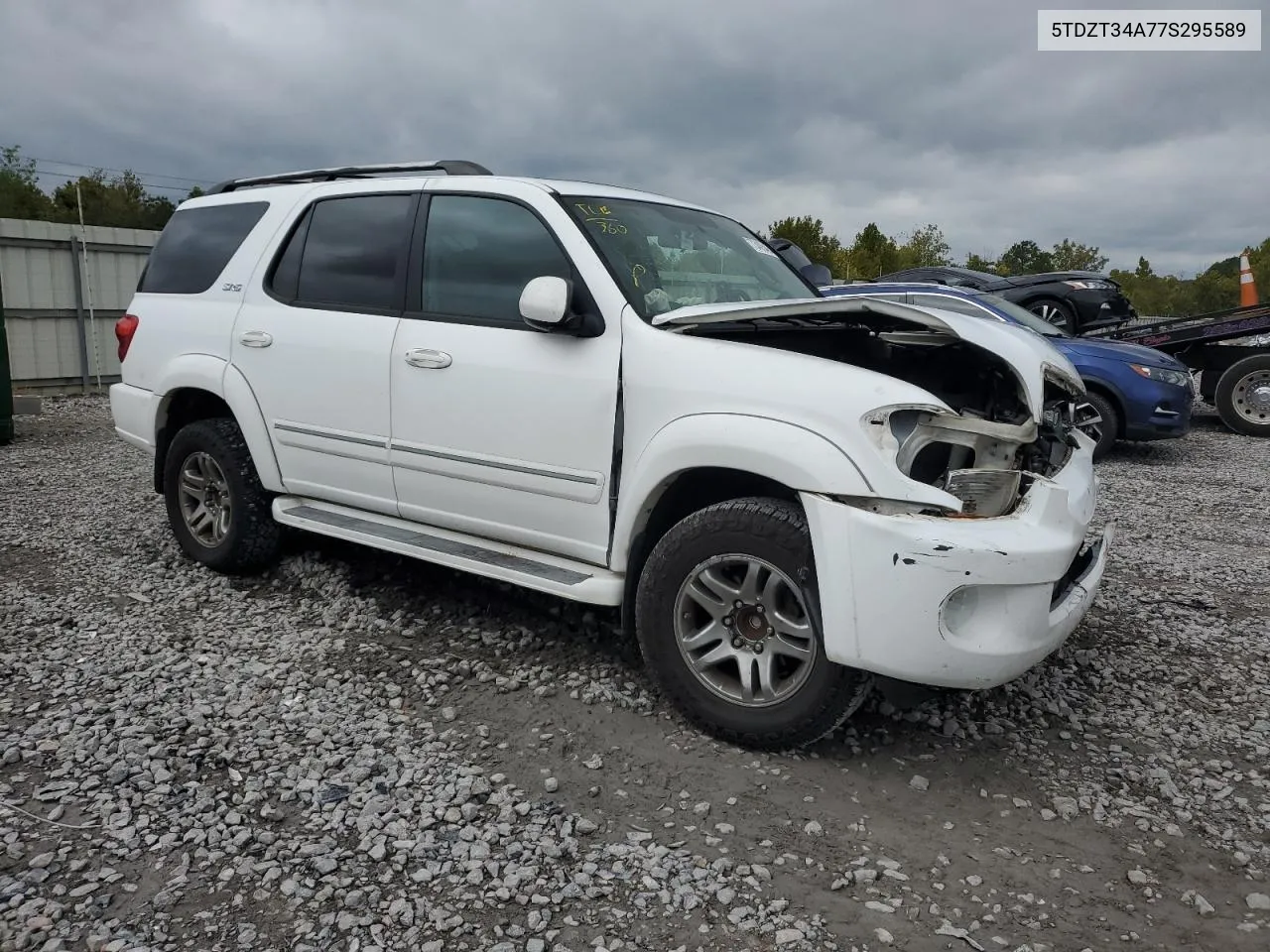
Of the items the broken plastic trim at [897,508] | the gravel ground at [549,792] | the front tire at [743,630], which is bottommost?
the gravel ground at [549,792]

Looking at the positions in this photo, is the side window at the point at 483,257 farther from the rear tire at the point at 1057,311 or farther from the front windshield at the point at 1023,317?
the rear tire at the point at 1057,311

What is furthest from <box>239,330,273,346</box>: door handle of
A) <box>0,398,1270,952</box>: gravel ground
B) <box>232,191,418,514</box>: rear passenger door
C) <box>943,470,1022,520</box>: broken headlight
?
<box>943,470,1022,520</box>: broken headlight

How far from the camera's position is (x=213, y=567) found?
196 inches

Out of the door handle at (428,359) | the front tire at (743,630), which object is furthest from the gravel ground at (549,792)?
the door handle at (428,359)

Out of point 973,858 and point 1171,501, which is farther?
point 1171,501

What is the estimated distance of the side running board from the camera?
350 centimetres

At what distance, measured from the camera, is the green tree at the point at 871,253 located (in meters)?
48.5

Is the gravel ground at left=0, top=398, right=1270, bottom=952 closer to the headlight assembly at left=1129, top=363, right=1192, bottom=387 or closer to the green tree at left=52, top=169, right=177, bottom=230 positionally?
the headlight assembly at left=1129, top=363, right=1192, bottom=387

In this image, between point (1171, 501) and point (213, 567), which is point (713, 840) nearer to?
point (213, 567)

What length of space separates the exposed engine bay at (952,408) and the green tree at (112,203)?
149 ft

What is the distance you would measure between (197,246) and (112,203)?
49.2 meters

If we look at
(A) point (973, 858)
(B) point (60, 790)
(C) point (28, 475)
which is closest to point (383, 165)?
(B) point (60, 790)

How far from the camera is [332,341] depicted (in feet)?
13.8

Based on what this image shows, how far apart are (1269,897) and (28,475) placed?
8710mm
